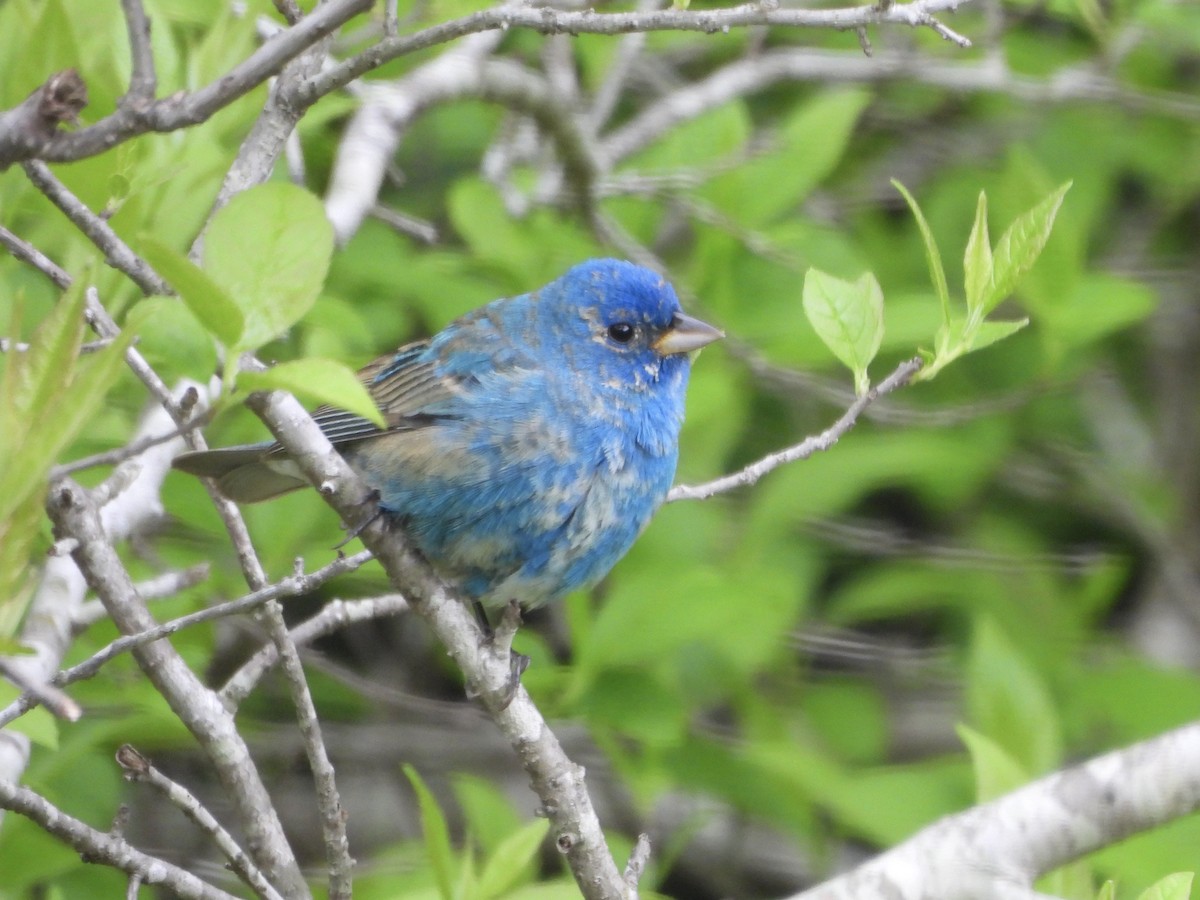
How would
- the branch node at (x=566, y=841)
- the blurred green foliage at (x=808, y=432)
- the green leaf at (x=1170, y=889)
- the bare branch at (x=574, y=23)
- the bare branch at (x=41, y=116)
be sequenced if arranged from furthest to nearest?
the blurred green foliage at (x=808, y=432)
the branch node at (x=566, y=841)
the green leaf at (x=1170, y=889)
the bare branch at (x=574, y=23)
the bare branch at (x=41, y=116)

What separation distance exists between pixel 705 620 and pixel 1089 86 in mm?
2564

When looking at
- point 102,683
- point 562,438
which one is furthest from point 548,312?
point 102,683

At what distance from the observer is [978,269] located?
2346 millimetres

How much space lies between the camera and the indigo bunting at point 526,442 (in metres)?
3.04

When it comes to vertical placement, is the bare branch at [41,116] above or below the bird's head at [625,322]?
above

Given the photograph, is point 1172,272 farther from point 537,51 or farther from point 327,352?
point 327,352

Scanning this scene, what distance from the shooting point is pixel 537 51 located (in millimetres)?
4953

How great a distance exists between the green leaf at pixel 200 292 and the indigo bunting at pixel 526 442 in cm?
138

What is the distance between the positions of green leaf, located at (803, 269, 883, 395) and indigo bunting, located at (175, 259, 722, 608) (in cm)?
84

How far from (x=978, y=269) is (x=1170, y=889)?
98cm

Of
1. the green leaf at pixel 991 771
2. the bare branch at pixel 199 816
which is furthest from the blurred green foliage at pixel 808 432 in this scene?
Answer: the bare branch at pixel 199 816

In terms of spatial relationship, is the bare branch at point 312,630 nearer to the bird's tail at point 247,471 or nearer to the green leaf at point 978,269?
the bird's tail at point 247,471

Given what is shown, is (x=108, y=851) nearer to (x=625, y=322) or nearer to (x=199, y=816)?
(x=199, y=816)

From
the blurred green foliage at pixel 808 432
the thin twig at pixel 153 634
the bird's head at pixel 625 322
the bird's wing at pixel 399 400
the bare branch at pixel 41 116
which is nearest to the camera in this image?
the bare branch at pixel 41 116
